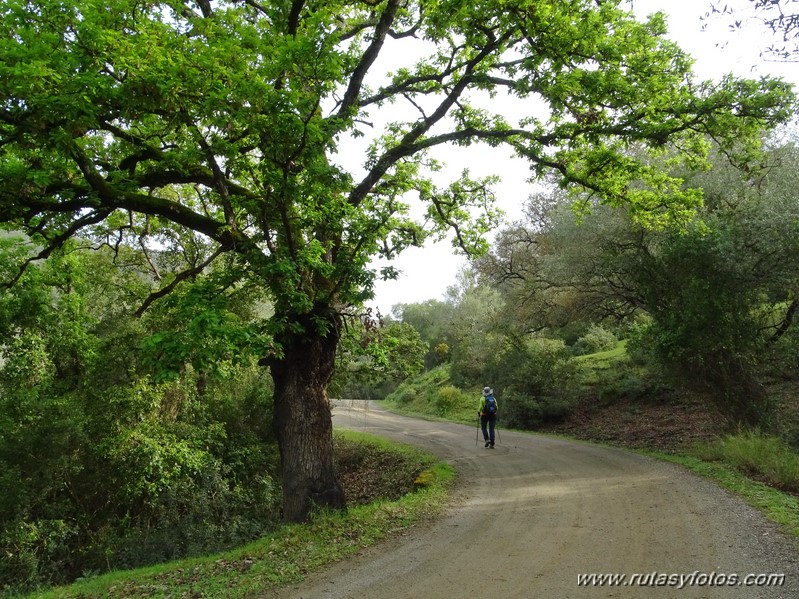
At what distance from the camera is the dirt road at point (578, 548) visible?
5.11 m

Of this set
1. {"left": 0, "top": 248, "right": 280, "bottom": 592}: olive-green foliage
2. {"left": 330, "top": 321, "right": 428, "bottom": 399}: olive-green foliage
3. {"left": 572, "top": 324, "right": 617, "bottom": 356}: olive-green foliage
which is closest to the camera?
{"left": 330, "top": 321, "right": 428, "bottom": 399}: olive-green foliage

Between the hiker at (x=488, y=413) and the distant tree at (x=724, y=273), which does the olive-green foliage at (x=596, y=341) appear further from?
the hiker at (x=488, y=413)

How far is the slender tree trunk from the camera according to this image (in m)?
8.70

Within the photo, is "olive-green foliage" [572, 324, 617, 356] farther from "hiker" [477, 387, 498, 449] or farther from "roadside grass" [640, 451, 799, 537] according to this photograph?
"roadside grass" [640, 451, 799, 537]

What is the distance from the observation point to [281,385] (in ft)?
30.6

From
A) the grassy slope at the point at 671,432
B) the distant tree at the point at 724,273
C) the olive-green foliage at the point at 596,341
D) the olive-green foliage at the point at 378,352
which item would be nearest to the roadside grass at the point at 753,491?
the grassy slope at the point at 671,432

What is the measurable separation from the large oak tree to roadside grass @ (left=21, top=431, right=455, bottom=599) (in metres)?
0.93

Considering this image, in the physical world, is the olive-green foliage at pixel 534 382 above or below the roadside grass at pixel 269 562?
above

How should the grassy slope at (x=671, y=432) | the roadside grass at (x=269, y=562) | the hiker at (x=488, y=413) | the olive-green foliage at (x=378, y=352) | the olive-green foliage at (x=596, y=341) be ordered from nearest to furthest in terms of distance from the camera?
the roadside grass at (x=269, y=562) < the olive-green foliage at (x=378, y=352) < the grassy slope at (x=671, y=432) < the hiker at (x=488, y=413) < the olive-green foliage at (x=596, y=341)

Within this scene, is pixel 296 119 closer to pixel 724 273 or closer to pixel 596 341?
pixel 724 273

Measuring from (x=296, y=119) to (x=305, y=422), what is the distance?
5.26 metres

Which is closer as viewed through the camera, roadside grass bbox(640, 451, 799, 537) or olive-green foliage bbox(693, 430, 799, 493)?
roadside grass bbox(640, 451, 799, 537)

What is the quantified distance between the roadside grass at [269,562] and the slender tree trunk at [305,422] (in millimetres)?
477

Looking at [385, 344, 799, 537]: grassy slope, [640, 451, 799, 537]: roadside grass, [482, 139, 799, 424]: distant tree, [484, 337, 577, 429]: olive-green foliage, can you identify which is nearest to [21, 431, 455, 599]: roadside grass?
[640, 451, 799, 537]: roadside grass
